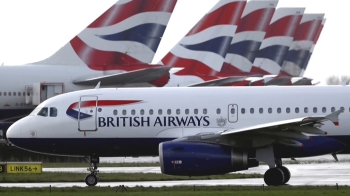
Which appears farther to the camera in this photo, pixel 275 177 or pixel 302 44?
pixel 302 44

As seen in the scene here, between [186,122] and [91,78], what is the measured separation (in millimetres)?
18483

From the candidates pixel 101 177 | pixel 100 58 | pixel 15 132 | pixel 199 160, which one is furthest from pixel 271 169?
pixel 100 58

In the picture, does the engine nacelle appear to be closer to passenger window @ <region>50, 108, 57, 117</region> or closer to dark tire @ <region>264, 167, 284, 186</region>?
dark tire @ <region>264, 167, 284, 186</region>

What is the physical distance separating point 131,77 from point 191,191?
2036 centimetres

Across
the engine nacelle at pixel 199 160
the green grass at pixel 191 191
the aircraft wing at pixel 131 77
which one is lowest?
the green grass at pixel 191 191

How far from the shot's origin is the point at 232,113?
29.0 m

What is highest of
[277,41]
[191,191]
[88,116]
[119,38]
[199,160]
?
[277,41]

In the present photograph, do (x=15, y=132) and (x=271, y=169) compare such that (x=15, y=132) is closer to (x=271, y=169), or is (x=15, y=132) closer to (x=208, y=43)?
(x=271, y=169)

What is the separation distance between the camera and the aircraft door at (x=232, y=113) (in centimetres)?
2897

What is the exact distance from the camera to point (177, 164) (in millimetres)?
27609

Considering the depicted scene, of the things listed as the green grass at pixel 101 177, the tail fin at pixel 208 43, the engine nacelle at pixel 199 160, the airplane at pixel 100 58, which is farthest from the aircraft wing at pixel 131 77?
the engine nacelle at pixel 199 160

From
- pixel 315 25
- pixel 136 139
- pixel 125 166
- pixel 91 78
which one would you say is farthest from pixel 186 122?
pixel 315 25

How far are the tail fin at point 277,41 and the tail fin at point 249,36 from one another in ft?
13.3

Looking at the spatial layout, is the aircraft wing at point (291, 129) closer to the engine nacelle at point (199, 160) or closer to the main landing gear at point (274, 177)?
the engine nacelle at point (199, 160)
